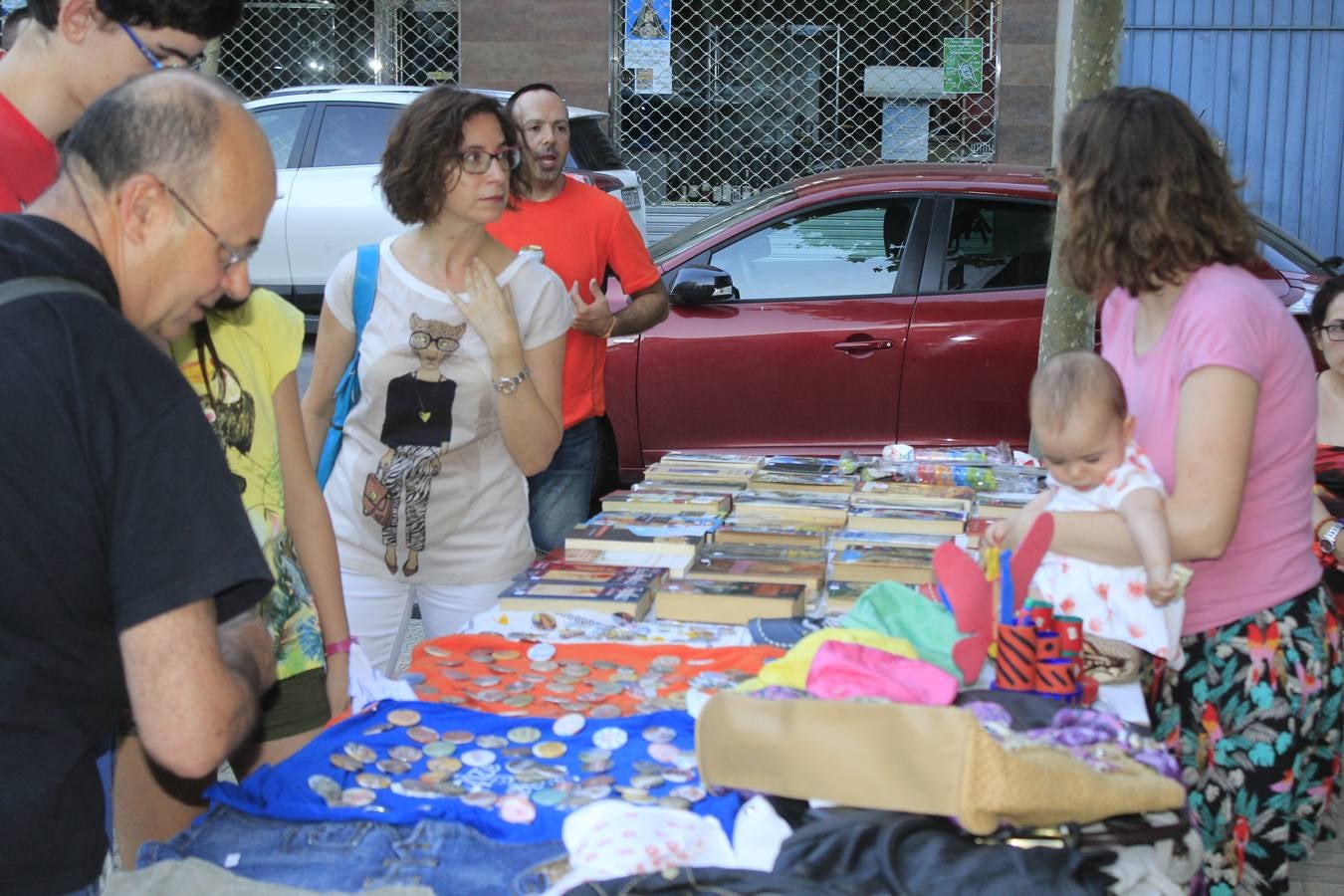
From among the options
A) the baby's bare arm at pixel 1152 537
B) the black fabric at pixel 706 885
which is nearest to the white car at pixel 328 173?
the baby's bare arm at pixel 1152 537

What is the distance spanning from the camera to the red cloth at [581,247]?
166 inches

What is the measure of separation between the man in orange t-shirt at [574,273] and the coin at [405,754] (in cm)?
194

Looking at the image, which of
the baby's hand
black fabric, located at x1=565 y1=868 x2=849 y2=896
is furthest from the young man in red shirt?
the baby's hand

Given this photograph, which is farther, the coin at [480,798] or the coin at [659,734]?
the coin at [659,734]

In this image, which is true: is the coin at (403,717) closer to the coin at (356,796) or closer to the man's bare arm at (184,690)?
the coin at (356,796)

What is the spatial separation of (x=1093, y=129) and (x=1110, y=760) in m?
1.15

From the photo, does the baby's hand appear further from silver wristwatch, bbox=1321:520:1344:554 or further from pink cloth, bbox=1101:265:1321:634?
silver wristwatch, bbox=1321:520:1344:554

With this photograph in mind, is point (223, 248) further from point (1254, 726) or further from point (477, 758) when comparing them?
point (1254, 726)

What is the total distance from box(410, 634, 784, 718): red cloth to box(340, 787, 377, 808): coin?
36 centimetres

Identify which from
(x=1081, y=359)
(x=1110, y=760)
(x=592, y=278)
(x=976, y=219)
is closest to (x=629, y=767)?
(x=1110, y=760)

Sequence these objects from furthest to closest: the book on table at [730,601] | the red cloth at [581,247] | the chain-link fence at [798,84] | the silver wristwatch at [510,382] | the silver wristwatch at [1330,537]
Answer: the chain-link fence at [798,84]
the red cloth at [581,247]
the silver wristwatch at [1330,537]
the silver wristwatch at [510,382]
the book on table at [730,601]

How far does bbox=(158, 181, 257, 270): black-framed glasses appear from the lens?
149 cm

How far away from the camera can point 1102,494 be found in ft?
7.79

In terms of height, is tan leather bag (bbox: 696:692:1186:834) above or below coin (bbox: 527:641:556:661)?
above
